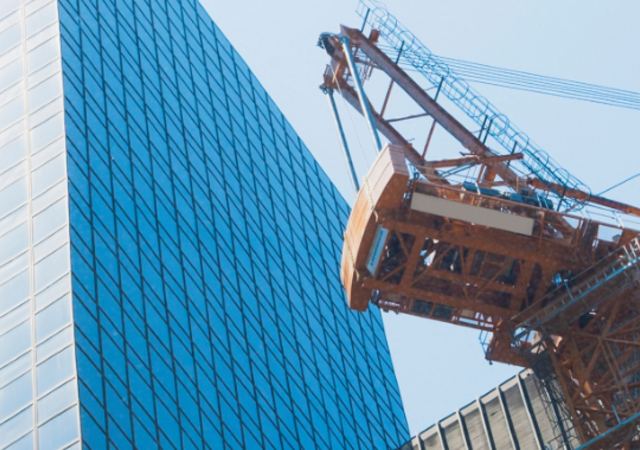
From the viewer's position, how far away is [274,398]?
69625 millimetres

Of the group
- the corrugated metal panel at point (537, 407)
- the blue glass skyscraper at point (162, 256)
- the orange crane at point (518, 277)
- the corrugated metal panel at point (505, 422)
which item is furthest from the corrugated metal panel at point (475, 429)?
the orange crane at point (518, 277)

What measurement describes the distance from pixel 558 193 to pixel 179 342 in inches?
862

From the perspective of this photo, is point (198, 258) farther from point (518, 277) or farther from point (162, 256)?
point (518, 277)

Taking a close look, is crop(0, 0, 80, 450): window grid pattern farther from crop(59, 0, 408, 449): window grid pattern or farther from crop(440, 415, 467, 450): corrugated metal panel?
crop(440, 415, 467, 450): corrugated metal panel

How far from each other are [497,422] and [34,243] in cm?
3027

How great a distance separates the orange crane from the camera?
41.8 metres

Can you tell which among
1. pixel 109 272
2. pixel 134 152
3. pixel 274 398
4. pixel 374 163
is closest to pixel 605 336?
pixel 374 163

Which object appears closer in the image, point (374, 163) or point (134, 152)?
point (374, 163)

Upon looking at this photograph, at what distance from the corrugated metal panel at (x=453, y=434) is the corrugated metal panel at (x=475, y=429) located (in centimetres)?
69

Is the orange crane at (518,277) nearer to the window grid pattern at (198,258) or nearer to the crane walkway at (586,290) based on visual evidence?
the crane walkway at (586,290)

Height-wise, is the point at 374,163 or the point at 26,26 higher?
the point at 26,26

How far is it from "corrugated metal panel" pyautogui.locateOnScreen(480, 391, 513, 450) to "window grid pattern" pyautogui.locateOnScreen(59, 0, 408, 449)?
9161 mm

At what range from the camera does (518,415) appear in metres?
71.3

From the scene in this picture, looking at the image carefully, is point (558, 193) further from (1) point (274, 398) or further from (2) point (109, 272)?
(1) point (274, 398)
